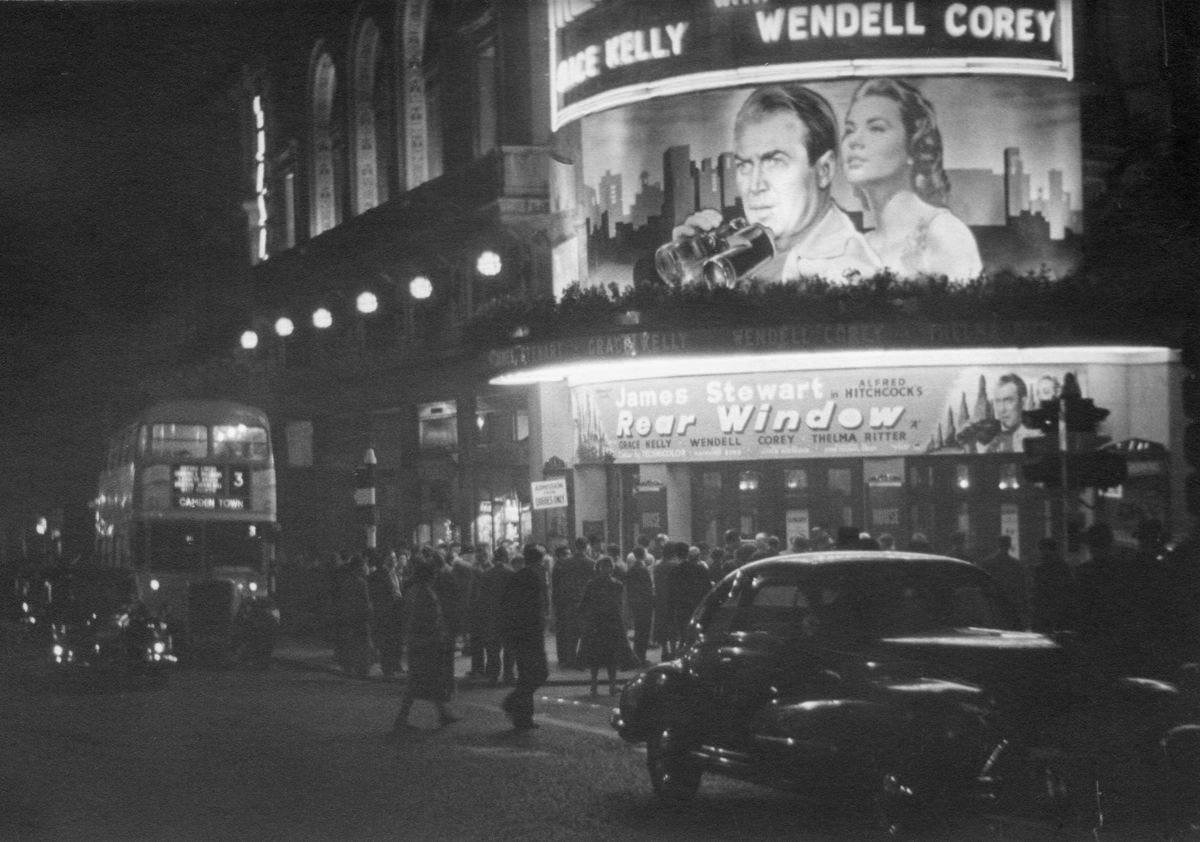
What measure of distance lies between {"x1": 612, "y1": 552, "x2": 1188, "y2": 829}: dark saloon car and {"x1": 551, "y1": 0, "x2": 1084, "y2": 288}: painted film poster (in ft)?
56.4

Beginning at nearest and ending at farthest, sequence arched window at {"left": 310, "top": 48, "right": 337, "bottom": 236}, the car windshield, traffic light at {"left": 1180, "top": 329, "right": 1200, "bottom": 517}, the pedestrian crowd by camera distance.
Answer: the car windshield, traffic light at {"left": 1180, "top": 329, "right": 1200, "bottom": 517}, the pedestrian crowd, arched window at {"left": 310, "top": 48, "right": 337, "bottom": 236}

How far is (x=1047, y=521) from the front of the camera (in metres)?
28.4

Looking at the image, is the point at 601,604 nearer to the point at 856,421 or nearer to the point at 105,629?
the point at 105,629

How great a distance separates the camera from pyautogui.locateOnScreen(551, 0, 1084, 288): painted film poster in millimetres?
28406

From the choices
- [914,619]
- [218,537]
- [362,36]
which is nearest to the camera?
[914,619]

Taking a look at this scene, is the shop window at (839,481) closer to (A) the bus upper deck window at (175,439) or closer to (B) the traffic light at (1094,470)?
(A) the bus upper deck window at (175,439)

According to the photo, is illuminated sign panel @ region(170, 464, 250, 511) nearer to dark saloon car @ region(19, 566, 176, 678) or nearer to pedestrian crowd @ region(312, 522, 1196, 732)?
pedestrian crowd @ region(312, 522, 1196, 732)

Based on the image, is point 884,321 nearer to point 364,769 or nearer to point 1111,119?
point 1111,119

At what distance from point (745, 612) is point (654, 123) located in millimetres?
19121

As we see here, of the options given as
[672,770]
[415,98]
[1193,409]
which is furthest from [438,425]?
[1193,409]

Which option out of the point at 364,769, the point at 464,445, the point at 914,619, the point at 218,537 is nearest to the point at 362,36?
the point at 464,445

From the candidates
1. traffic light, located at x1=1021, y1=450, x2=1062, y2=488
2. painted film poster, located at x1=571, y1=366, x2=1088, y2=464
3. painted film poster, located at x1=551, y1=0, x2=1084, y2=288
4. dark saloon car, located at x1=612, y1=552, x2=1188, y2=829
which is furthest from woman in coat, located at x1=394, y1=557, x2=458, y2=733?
painted film poster, located at x1=571, y1=366, x2=1088, y2=464

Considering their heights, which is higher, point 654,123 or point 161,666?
point 654,123

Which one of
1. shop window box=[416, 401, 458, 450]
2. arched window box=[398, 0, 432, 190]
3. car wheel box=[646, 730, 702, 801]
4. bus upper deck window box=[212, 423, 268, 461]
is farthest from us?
arched window box=[398, 0, 432, 190]
